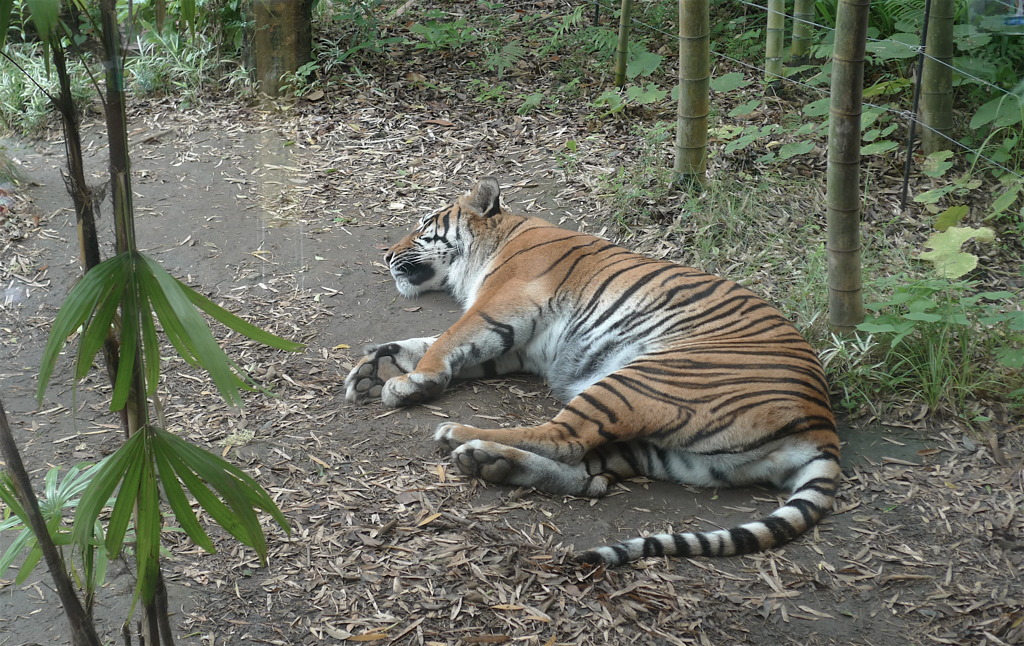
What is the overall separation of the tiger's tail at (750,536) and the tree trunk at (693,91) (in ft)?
8.83

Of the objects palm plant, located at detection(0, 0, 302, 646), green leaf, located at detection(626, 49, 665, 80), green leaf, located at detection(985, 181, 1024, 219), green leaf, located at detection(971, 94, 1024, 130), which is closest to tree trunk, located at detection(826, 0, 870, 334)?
green leaf, located at detection(985, 181, 1024, 219)

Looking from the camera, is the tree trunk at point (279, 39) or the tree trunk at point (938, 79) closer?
the tree trunk at point (938, 79)

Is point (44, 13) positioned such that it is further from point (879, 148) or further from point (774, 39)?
point (774, 39)

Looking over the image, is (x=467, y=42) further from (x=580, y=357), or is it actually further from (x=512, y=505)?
(x=512, y=505)

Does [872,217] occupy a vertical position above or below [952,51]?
below

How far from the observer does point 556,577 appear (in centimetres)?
279

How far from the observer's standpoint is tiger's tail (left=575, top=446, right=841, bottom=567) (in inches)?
113

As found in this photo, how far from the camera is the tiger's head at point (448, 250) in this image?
4.79 m

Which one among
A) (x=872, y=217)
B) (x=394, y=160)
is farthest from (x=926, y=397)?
(x=394, y=160)

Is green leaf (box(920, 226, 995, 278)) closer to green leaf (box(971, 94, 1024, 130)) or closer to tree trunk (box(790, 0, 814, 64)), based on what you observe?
green leaf (box(971, 94, 1024, 130))

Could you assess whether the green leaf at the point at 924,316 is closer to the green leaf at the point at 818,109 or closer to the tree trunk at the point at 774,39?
the green leaf at the point at 818,109

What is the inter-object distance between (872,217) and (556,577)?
3.52 meters

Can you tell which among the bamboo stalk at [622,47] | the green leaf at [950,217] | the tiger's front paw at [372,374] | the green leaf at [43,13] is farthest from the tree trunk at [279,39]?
the green leaf at [43,13]

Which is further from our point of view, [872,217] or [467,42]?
[467,42]
